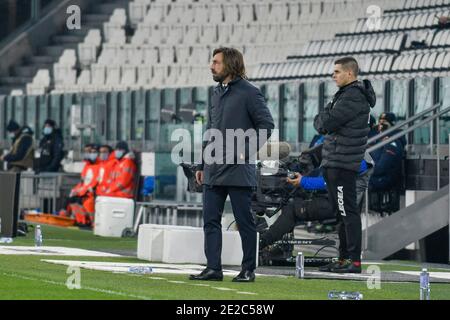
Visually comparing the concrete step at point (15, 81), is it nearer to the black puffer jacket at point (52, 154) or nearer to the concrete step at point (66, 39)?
the concrete step at point (66, 39)

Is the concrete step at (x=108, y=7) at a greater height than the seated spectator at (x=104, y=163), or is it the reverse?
the concrete step at (x=108, y=7)

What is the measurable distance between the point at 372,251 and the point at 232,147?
624 cm

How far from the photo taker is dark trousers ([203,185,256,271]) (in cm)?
1291

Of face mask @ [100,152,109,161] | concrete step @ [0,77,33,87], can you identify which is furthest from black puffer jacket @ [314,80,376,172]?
concrete step @ [0,77,33,87]

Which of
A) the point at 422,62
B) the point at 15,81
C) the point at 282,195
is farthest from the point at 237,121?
the point at 15,81

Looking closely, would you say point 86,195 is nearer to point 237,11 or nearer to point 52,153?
point 52,153

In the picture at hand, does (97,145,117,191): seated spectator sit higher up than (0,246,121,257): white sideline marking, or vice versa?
(97,145,117,191): seated spectator

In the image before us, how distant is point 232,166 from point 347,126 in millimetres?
1963

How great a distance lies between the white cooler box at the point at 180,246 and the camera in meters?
15.3

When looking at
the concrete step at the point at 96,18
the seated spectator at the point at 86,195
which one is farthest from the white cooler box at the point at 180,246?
the concrete step at the point at 96,18

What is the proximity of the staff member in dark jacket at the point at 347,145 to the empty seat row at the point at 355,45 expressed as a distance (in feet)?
49.0

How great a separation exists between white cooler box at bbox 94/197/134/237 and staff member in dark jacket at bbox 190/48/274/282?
10487 mm

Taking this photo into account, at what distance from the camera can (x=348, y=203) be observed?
14430mm

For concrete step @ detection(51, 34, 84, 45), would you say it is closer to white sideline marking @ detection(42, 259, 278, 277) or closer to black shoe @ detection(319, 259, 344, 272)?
white sideline marking @ detection(42, 259, 278, 277)
